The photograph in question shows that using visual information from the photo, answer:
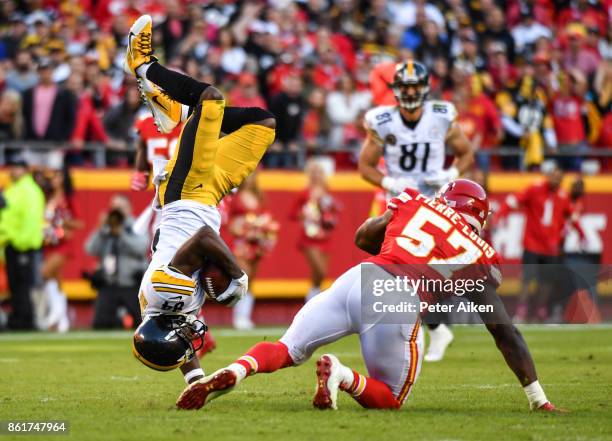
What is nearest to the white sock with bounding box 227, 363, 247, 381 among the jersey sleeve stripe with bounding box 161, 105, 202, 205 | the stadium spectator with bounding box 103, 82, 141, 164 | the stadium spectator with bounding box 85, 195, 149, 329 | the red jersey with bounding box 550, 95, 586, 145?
the jersey sleeve stripe with bounding box 161, 105, 202, 205

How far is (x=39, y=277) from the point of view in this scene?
13828 millimetres

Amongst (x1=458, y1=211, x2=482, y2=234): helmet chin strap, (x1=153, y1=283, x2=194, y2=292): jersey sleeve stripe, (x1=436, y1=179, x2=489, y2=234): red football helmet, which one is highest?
(x1=436, y1=179, x2=489, y2=234): red football helmet

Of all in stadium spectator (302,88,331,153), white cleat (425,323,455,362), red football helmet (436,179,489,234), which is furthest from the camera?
stadium spectator (302,88,331,153)

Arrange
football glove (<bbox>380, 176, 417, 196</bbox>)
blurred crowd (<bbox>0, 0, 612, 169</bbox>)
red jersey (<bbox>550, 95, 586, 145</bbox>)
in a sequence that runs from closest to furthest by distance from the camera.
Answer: football glove (<bbox>380, 176, 417, 196</bbox>)
blurred crowd (<bbox>0, 0, 612, 169</bbox>)
red jersey (<bbox>550, 95, 586, 145</bbox>)

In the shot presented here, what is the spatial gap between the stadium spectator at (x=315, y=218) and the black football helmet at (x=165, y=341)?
8.38 metres

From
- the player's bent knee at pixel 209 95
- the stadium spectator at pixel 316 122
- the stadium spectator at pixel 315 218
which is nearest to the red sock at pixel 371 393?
the player's bent knee at pixel 209 95

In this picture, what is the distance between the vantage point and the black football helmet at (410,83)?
10117 mm

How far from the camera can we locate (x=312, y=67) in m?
16.0

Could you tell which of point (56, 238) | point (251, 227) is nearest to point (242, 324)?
point (251, 227)

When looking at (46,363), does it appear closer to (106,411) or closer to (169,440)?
(106,411)

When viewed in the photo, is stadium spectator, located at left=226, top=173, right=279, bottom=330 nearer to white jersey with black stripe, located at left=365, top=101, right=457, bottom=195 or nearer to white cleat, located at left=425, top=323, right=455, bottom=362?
white jersey with black stripe, located at left=365, top=101, right=457, bottom=195

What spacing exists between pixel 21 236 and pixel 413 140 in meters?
5.22

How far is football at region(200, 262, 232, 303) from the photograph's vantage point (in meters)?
6.62

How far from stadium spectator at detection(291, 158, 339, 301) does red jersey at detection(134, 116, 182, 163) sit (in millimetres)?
5109
